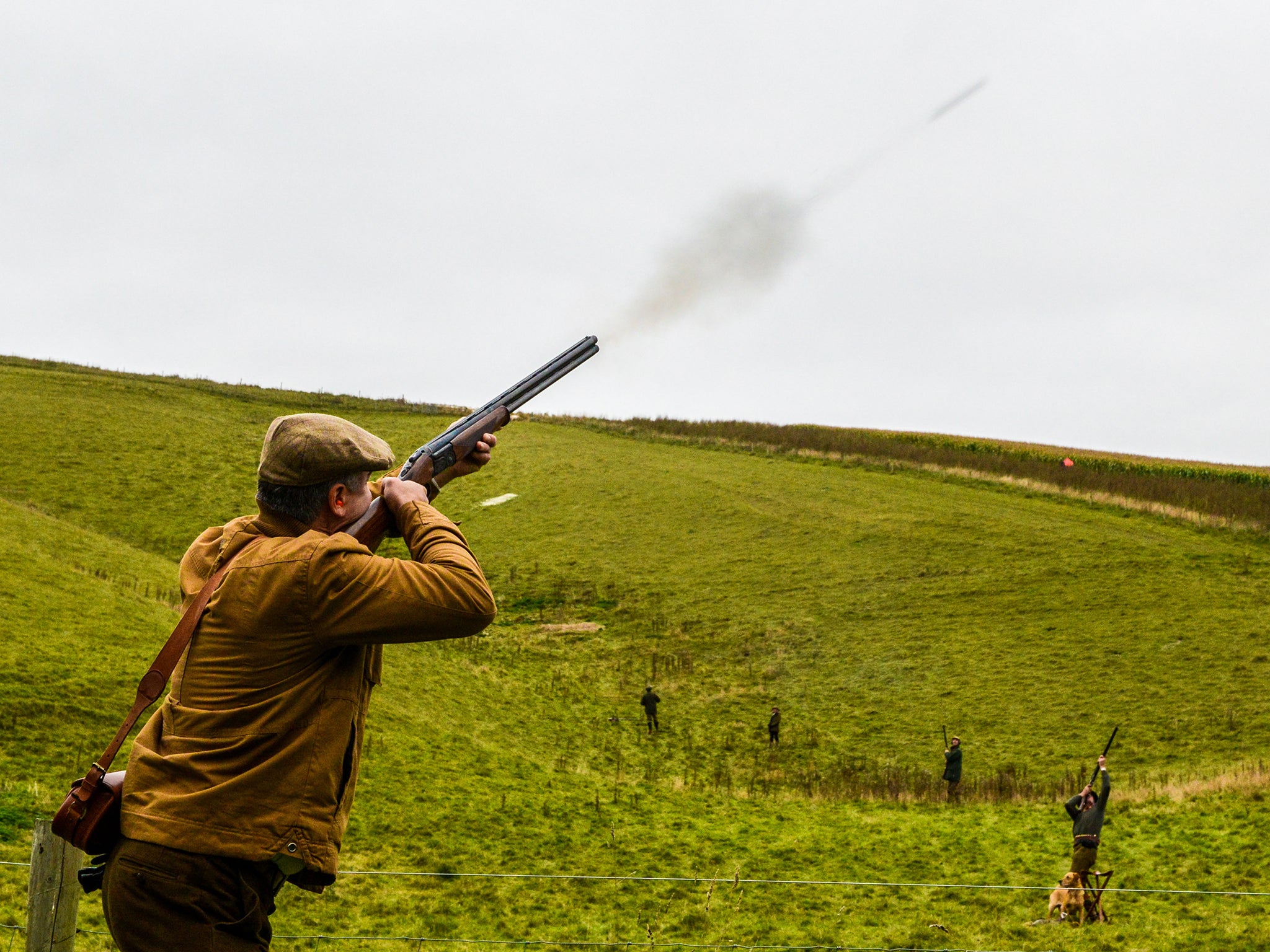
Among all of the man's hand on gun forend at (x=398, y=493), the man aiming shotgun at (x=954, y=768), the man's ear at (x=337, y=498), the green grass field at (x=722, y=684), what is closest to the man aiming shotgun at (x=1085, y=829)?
the green grass field at (x=722, y=684)

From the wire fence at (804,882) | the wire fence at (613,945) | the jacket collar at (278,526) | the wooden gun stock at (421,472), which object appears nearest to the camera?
the jacket collar at (278,526)

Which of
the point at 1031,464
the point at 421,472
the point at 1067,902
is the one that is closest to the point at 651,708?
the point at 1067,902

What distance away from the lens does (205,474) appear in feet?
160

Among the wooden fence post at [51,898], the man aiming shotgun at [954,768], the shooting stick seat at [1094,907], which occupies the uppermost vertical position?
the wooden fence post at [51,898]

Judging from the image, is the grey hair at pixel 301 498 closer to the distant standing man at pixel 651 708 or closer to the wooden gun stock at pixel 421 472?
the wooden gun stock at pixel 421 472

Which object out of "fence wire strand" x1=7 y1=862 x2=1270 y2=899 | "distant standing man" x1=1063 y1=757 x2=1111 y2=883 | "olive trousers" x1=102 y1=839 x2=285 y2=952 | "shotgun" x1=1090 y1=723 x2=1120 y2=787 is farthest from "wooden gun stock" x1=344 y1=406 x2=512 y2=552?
"distant standing man" x1=1063 y1=757 x2=1111 y2=883

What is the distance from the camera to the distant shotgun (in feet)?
12.1

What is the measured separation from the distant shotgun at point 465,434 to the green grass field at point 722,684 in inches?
345

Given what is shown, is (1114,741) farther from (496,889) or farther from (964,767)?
(496,889)

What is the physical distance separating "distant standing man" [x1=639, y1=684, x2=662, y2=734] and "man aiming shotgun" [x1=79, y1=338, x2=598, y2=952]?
2650 centimetres

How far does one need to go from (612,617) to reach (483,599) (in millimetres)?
35598

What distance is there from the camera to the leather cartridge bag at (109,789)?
3268 mm

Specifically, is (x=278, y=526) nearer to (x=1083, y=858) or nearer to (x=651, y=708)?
(x=1083, y=858)

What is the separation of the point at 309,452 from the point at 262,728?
85 centimetres
